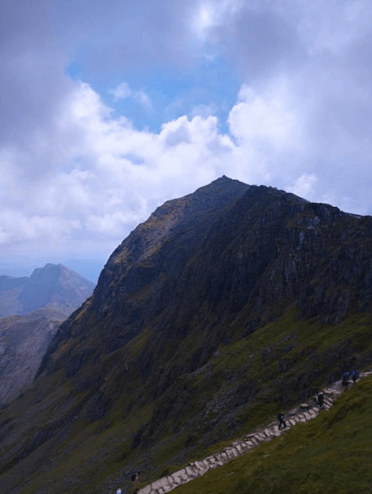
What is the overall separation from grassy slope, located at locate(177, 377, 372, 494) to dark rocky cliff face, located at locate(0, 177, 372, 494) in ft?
78.3

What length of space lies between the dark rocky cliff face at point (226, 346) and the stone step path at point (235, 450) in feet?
52.1

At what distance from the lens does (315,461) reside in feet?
84.3

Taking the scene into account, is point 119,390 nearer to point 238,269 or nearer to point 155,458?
point 238,269

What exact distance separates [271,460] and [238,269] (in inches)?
4111

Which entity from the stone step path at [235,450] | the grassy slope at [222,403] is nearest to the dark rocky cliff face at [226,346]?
the grassy slope at [222,403]

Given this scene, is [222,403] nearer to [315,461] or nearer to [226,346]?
[226,346]

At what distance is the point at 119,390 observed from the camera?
14175 cm

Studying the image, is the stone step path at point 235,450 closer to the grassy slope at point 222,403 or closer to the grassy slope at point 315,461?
the grassy slope at point 315,461

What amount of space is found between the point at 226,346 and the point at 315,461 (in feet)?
260

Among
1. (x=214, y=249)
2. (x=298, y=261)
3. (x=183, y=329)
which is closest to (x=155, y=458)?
(x=298, y=261)

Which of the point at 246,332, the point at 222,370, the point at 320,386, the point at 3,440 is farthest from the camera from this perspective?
the point at 3,440

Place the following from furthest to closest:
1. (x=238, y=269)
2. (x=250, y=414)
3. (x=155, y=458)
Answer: (x=238, y=269) → (x=155, y=458) → (x=250, y=414)

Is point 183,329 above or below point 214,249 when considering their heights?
below

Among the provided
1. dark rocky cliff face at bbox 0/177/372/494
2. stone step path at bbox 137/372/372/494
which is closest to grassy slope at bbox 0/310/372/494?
dark rocky cliff face at bbox 0/177/372/494
